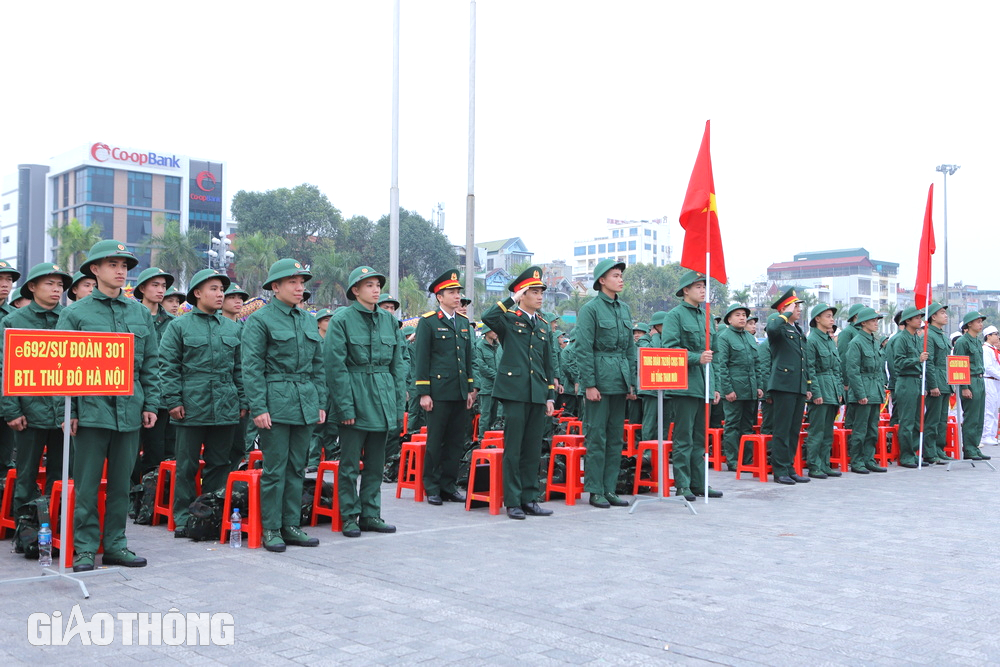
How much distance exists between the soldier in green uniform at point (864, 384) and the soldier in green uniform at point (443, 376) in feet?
17.7

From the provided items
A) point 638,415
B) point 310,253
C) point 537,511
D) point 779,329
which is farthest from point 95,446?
point 310,253

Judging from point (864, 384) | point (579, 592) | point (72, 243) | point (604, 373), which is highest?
point (72, 243)

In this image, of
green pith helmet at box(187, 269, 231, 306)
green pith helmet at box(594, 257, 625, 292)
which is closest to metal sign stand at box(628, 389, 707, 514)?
green pith helmet at box(594, 257, 625, 292)

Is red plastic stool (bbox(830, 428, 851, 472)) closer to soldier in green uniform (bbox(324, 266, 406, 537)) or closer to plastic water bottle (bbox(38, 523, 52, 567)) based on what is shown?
soldier in green uniform (bbox(324, 266, 406, 537))

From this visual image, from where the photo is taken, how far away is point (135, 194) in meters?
79.1

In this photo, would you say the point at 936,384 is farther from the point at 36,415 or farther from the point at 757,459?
the point at 36,415

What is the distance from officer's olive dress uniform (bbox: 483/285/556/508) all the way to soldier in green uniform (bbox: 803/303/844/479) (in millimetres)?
4335

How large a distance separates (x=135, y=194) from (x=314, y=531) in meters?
78.7

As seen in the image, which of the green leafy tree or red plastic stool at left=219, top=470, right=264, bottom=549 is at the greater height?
the green leafy tree

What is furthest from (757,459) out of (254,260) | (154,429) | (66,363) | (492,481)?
(254,260)

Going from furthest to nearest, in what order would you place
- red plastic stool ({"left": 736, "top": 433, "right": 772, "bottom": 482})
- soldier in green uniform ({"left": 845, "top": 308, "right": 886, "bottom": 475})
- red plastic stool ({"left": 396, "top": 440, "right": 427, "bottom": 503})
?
1. soldier in green uniform ({"left": 845, "top": 308, "right": 886, "bottom": 475})
2. red plastic stool ({"left": 736, "top": 433, "right": 772, "bottom": 482})
3. red plastic stool ({"left": 396, "top": 440, "right": 427, "bottom": 503})

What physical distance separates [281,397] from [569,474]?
3.20 metres

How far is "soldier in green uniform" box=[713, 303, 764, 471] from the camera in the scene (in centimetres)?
1182

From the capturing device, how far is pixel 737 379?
39.0 feet
